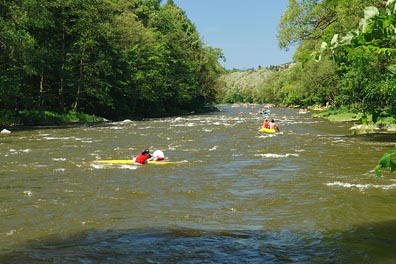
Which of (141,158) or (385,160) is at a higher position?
(385,160)

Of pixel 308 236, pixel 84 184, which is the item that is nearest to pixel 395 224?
pixel 308 236

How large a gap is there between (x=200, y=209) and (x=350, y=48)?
818cm

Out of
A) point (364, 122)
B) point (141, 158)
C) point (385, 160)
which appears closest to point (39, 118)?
point (141, 158)

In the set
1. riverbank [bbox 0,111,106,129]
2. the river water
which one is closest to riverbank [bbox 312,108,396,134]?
the river water

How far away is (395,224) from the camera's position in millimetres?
9203

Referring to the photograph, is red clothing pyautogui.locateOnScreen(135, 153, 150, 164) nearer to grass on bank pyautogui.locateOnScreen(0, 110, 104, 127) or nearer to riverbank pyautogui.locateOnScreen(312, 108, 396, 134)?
riverbank pyautogui.locateOnScreen(312, 108, 396, 134)

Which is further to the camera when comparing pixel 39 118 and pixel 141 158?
pixel 39 118

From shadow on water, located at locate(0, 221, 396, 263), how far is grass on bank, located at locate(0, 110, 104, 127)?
31.5m

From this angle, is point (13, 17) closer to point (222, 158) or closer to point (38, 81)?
point (38, 81)

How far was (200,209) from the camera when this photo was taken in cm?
1072

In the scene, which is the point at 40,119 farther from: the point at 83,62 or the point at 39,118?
the point at 83,62

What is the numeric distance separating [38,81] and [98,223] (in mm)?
39107

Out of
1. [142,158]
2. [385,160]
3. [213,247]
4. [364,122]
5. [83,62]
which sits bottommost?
[213,247]

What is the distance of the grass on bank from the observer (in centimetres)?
3747
